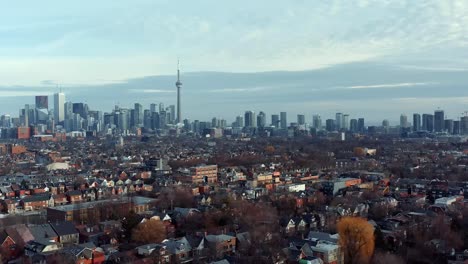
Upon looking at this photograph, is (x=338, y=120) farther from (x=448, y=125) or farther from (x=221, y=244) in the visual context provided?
(x=221, y=244)

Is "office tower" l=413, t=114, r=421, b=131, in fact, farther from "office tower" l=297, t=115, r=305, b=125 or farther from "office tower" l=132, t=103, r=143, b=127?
"office tower" l=132, t=103, r=143, b=127

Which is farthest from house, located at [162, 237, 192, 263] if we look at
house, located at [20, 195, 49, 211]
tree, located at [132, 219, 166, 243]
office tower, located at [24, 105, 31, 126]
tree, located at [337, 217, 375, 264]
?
office tower, located at [24, 105, 31, 126]

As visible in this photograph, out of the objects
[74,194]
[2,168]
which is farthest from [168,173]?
[2,168]

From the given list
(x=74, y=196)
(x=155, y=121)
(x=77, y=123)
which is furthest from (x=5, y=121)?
(x=74, y=196)

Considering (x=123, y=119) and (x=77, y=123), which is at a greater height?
(x=123, y=119)

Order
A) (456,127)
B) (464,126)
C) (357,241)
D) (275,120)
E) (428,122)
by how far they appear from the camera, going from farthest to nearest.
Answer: (275,120), (428,122), (456,127), (464,126), (357,241)

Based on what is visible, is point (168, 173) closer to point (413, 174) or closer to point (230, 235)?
point (413, 174)

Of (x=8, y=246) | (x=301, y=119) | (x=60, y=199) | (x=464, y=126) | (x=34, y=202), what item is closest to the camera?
(x=8, y=246)
